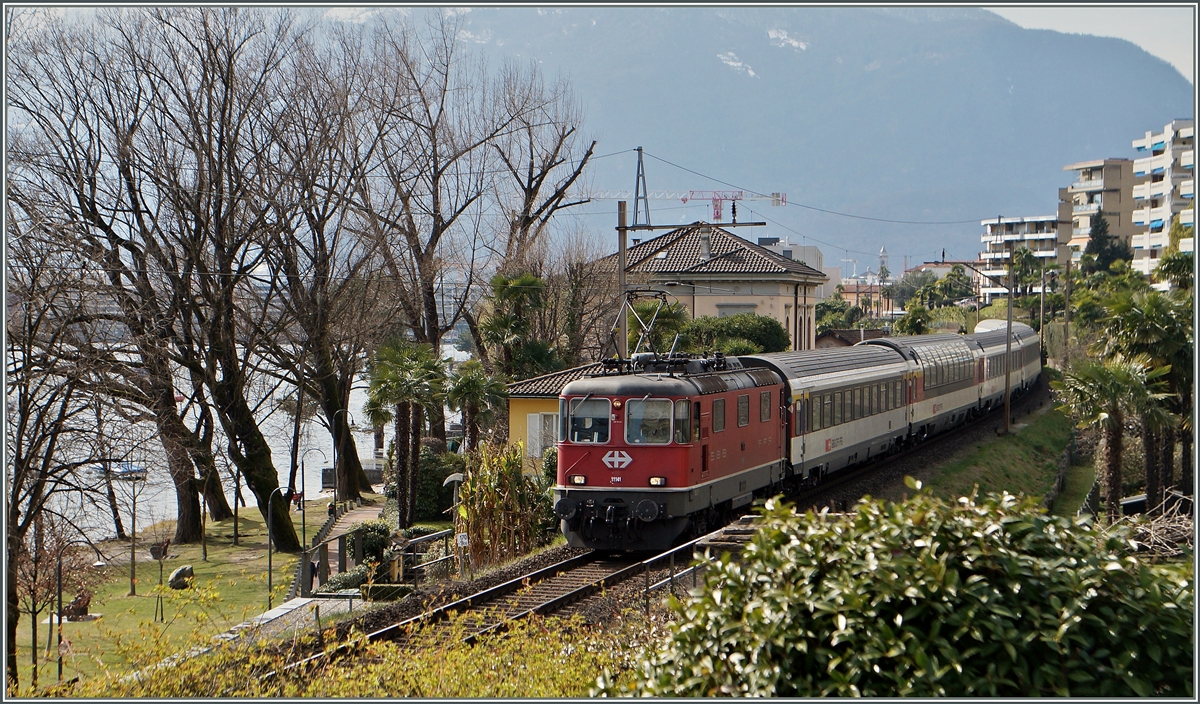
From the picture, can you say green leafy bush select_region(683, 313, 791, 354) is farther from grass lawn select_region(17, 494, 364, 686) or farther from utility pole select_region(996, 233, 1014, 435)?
grass lawn select_region(17, 494, 364, 686)

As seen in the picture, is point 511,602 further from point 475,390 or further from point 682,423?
point 475,390

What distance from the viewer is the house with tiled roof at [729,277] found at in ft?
163

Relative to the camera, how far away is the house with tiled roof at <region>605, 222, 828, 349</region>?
163 ft

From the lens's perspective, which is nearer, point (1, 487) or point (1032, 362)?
point (1, 487)

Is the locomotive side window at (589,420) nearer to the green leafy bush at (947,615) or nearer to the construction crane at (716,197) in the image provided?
the green leafy bush at (947,615)

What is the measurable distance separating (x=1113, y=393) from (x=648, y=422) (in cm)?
889

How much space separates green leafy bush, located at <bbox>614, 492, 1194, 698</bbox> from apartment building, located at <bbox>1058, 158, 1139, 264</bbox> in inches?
3633

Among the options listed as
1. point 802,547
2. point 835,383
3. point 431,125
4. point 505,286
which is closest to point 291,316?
point 505,286

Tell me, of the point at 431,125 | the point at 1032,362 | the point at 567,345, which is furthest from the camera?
the point at 1032,362

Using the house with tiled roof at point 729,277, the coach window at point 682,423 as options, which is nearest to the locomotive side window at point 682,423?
the coach window at point 682,423

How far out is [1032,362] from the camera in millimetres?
53469

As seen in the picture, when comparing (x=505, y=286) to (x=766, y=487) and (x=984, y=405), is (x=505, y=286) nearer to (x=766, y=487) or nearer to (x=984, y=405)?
(x=766, y=487)

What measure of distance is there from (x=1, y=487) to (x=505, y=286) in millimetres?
24540

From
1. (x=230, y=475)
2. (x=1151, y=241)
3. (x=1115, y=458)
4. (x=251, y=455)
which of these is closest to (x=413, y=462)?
(x=251, y=455)
